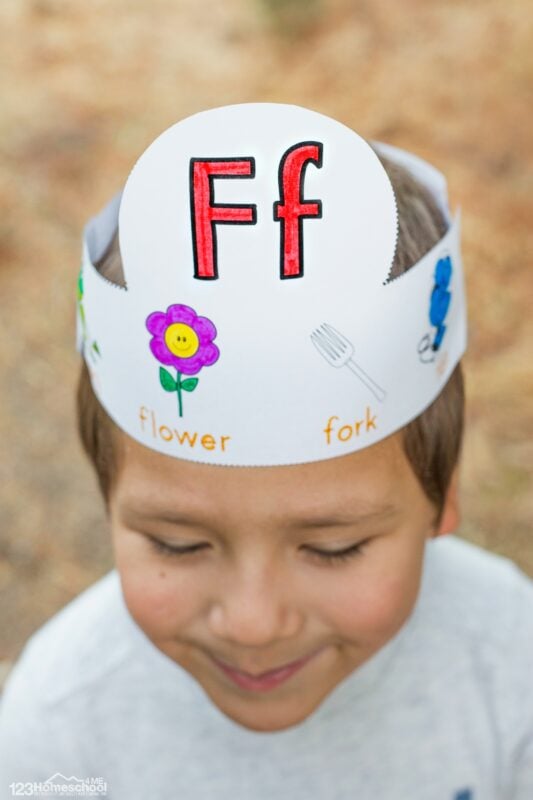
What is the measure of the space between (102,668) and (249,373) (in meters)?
0.70

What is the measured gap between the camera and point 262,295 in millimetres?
1192

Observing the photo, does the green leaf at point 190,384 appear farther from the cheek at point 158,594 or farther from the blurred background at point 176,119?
the blurred background at point 176,119

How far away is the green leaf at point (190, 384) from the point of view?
1254 mm

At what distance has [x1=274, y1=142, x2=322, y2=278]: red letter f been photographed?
3.86ft

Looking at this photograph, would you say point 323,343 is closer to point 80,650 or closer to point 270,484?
point 270,484

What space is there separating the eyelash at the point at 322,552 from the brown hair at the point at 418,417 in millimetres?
117

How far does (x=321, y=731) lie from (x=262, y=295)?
0.78 m

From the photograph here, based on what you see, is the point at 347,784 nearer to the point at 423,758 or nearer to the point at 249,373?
the point at 423,758

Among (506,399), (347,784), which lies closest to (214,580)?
(347,784)

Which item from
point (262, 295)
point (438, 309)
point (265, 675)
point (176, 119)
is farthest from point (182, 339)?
point (176, 119)

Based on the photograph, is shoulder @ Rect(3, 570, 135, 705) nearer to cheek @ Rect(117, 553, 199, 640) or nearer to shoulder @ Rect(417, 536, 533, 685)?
cheek @ Rect(117, 553, 199, 640)

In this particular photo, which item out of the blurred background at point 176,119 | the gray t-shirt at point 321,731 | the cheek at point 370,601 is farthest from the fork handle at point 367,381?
the blurred background at point 176,119

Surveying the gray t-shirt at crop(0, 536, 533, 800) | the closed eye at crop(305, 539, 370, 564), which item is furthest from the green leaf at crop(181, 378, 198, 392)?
the gray t-shirt at crop(0, 536, 533, 800)

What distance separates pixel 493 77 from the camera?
14.1 ft
